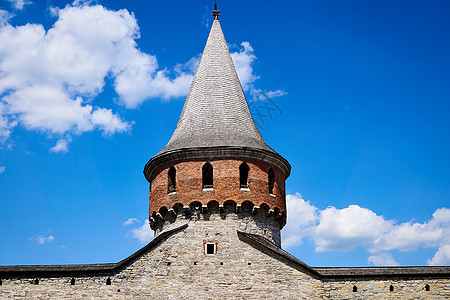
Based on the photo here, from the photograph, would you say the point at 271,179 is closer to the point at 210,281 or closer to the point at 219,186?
the point at 219,186

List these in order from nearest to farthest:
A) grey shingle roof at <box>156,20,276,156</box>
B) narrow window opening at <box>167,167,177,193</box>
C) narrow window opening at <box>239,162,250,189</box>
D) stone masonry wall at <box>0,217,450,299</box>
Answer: stone masonry wall at <box>0,217,450,299</box>, narrow window opening at <box>239,162,250,189</box>, narrow window opening at <box>167,167,177,193</box>, grey shingle roof at <box>156,20,276,156</box>

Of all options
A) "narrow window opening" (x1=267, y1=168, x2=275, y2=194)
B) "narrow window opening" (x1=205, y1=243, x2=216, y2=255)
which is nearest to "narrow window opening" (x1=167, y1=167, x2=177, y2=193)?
"narrow window opening" (x1=205, y1=243, x2=216, y2=255)

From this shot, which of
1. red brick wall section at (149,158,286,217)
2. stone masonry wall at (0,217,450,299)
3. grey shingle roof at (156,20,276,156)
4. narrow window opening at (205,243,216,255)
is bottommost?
stone masonry wall at (0,217,450,299)

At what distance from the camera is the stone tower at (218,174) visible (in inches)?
828

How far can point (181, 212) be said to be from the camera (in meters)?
21.3

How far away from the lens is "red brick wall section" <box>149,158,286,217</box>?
69.1 feet

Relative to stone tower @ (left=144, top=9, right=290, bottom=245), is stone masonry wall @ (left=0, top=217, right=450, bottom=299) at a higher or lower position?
lower

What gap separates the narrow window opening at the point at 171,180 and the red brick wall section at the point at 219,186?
0.14 m

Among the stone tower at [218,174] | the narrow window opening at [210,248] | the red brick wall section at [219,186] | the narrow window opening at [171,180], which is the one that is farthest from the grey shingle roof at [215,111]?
the narrow window opening at [210,248]

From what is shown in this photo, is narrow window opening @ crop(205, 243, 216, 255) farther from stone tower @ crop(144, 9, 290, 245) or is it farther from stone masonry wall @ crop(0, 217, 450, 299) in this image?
stone tower @ crop(144, 9, 290, 245)

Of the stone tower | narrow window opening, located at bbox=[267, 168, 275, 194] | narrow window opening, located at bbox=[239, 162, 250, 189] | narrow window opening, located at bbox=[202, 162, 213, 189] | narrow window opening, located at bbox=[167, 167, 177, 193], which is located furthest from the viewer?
narrow window opening, located at bbox=[267, 168, 275, 194]

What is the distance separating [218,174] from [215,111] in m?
3.73

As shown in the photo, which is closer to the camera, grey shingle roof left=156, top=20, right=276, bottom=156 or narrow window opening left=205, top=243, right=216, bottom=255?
narrow window opening left=205, top=243, right=216, bottom=255

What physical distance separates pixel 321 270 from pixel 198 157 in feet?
23.1
